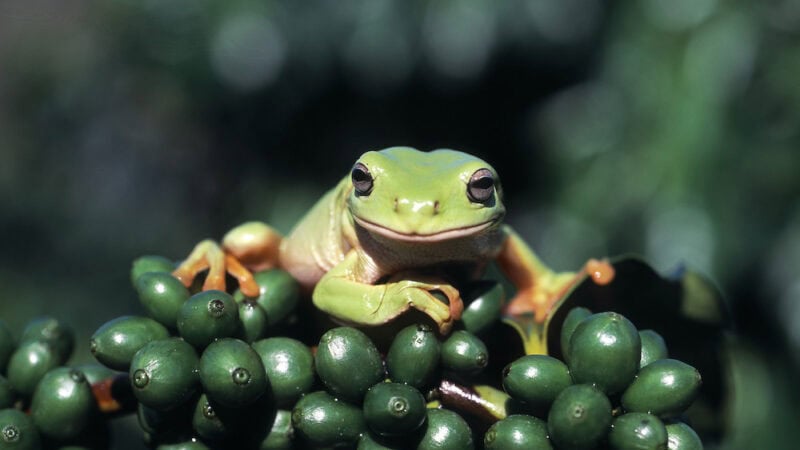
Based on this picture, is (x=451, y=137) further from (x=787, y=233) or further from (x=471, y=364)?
(x=471, y=364)

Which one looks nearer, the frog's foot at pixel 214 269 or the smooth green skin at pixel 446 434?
the smooth green skin at pixel 446 434

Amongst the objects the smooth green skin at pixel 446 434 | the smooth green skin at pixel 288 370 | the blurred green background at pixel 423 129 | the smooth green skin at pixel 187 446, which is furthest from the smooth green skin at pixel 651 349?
the blurred green background at pixel 423 129

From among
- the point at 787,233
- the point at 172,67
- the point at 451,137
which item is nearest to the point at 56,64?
the point at 172,67

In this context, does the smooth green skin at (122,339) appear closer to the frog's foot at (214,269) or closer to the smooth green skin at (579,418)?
→ the frog's foot at (214,269)

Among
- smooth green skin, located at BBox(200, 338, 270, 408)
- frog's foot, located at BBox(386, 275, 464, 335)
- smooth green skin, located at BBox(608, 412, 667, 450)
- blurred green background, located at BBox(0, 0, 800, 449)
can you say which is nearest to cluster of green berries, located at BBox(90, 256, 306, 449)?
smooth green skin, located at BBox(200, 338, 270, 408)

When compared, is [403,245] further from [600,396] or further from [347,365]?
[600,396]

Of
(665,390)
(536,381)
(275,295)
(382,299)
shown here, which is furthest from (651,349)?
(275,295)

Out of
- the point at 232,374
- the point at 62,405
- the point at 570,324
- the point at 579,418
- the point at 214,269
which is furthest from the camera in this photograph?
the point at 214,269
